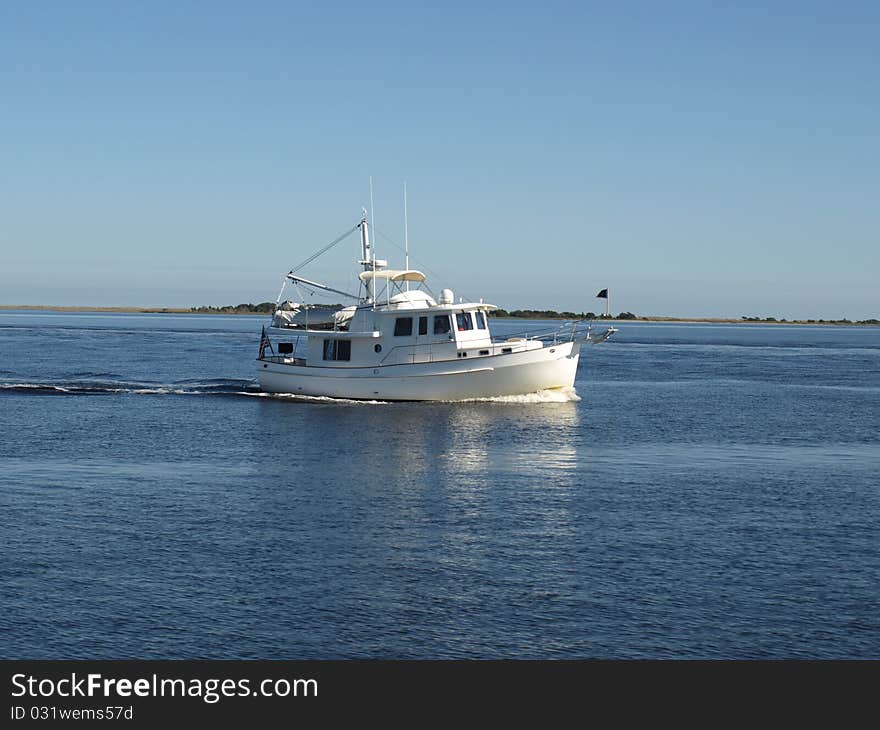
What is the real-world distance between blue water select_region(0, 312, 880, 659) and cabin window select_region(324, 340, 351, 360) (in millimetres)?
5302

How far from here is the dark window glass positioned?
192ft

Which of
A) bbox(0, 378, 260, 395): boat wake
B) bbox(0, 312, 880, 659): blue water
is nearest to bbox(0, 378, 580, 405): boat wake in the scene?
bbox(0, 378, 260, 395): boat wake

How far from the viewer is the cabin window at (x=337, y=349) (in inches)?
2394

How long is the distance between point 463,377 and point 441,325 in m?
3.20

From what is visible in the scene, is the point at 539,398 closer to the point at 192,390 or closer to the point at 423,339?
the point at 423,339

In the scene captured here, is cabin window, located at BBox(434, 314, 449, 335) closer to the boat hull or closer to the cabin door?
the cabin door

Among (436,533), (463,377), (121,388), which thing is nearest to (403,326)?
(463,377)

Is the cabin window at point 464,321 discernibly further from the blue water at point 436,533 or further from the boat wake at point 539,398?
the blue water at point 436,533

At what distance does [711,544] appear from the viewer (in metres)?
26.3

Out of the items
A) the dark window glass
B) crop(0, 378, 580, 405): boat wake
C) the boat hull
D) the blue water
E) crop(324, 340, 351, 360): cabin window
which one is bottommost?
the blue water

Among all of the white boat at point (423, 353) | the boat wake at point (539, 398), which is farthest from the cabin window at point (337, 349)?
the boat wake at point (539, 398)

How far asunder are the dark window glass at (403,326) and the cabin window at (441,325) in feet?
5.25

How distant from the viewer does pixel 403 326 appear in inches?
2301
